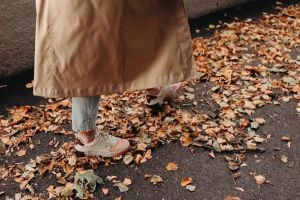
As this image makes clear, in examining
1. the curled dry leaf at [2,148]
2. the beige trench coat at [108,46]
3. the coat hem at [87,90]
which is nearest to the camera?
the beige trench coat at [108,46]

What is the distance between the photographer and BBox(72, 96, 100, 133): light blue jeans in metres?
2.80

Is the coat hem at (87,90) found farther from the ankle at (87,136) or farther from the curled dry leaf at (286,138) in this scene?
the curled dry leaf at (286,138)

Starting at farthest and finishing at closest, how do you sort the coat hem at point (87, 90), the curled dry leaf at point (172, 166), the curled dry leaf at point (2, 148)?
Result: the curled dry leaf at point (2, 148), the curled dry leaf at point (172, 166), the coat hem at point (87, 90)

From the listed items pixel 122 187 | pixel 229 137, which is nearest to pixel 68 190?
pixel 122 187

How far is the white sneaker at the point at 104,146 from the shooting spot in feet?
10.4

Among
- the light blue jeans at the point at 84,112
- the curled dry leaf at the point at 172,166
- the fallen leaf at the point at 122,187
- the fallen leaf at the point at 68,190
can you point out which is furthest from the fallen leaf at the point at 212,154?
the fallen leaf at the point at 68,190

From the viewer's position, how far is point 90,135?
3.11 meters

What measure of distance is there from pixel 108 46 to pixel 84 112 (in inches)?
26.0

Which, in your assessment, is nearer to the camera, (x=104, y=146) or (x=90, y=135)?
(x=90, y=135)

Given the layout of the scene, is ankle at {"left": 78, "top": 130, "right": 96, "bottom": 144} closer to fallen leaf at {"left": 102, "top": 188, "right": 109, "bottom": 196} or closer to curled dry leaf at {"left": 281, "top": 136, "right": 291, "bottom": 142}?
fallen leaf at {"left": 102, "top": 188, "right": 109, "bottom": 196}

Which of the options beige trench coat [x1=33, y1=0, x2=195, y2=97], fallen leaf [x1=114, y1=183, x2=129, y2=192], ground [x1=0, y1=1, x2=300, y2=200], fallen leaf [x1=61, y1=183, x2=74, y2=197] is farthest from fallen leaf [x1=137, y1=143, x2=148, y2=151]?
beige trench coat [x1=33, y1=0, x2=195, y2=97]

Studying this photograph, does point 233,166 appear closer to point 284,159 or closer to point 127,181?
point 284,159

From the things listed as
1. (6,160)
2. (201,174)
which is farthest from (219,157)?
(6,160)

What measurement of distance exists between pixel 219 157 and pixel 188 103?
34.6 inches
